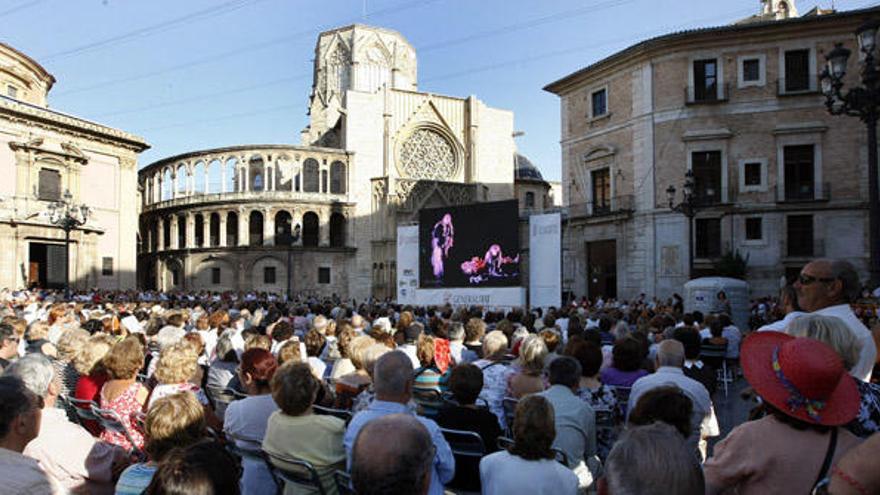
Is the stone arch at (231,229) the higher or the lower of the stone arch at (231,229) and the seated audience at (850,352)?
the higher

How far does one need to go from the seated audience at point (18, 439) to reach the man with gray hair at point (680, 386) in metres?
3.73

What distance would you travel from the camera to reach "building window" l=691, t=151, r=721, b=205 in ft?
88.4

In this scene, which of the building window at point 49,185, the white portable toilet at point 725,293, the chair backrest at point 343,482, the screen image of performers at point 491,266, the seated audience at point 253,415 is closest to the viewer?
the chair backrest at point 343,482

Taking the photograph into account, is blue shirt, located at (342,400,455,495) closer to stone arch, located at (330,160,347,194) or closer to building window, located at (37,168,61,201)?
building window, located at (37,168,61,201)

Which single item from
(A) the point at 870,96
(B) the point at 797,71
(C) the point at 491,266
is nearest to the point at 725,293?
(C) the point at 491,266

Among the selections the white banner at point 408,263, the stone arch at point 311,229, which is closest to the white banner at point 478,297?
the white banner at point 408,263

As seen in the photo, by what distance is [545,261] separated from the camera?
19234 mm

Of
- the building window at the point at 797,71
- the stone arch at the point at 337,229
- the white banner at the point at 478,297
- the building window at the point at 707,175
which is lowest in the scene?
the white banner at the point at 478,297

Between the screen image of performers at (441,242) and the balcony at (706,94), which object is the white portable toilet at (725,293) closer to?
the screen image of performers at (441,242)

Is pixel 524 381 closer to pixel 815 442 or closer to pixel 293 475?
pixel 293 475

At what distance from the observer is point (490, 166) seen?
50.3 meters

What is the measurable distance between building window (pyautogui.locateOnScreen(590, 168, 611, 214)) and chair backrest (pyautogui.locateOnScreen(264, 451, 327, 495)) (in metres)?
27.6

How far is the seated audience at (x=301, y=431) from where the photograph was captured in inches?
150

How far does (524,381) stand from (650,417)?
6.07ft
